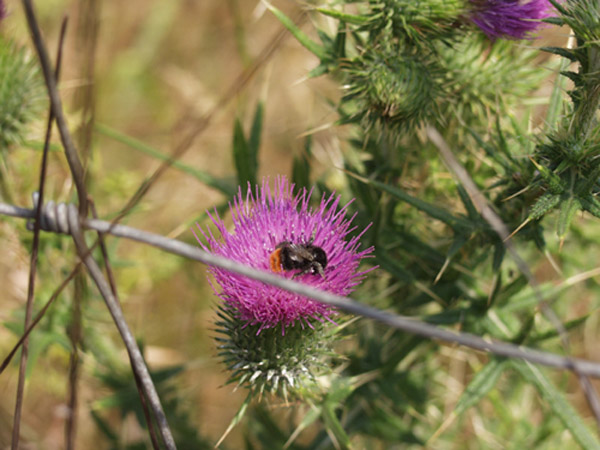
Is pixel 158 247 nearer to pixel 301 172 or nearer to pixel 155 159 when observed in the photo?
pixel 301 172

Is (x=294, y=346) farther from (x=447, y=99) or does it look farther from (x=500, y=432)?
(x=500, y=432)

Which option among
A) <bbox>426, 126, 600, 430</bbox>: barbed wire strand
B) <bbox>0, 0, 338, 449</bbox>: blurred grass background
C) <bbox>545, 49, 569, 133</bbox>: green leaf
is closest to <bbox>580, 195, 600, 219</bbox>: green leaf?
<bbox>426, 126, 600, 430</bbox>: barbed wire strand

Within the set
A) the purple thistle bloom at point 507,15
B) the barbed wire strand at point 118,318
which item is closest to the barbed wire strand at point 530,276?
the purple thistle bloom at point 507,15

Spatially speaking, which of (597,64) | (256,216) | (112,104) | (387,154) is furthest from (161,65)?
(597,64)

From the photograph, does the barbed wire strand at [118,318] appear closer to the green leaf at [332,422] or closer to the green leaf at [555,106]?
the green leaf at [332,422]

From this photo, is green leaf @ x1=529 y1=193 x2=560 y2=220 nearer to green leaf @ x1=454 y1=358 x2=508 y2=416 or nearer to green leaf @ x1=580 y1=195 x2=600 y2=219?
green leaf @ x1=580 y1=195 x2=600 y2=219

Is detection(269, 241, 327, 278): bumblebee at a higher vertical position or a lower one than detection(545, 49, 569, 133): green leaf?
lower

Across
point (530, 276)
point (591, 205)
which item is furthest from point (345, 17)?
point (530, 276)
